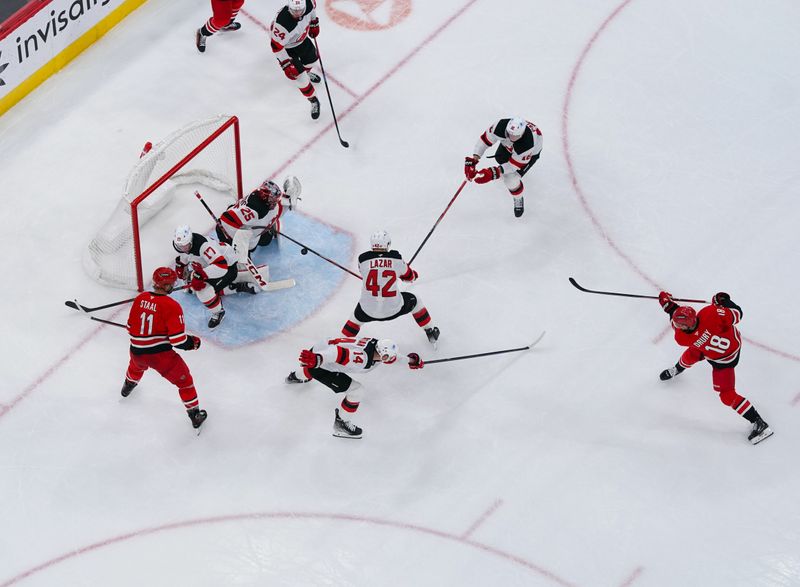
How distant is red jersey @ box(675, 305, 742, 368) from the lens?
7.11 m

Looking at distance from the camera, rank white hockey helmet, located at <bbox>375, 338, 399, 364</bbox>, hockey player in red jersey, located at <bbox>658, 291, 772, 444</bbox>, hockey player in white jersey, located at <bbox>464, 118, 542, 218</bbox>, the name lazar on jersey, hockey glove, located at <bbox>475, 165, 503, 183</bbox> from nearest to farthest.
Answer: white hockey helmet, located at <bbox>375, 338, 399, 364</bbox>
hockey player in red jersey, located at <bbox>658, 291, 772, 444</bbox>
the name lazar on jersey
hockey player in white jersey, located at <bbox>464, 118, 542, 218</bbox>
hockey glove, located at <bbox>475, 165, 503, 183</bbox>

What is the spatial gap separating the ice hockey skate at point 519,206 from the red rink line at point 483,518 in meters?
2.18

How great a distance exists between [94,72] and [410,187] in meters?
2.58

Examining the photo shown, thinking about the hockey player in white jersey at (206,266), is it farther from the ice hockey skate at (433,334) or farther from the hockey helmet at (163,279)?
the ice hockey skate at (433,334)

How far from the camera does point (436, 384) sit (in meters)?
7.62

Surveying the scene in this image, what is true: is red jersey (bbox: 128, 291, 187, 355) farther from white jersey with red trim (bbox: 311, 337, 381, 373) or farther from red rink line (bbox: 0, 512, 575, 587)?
red rink line (bbox: 0, 512, 575, 587)

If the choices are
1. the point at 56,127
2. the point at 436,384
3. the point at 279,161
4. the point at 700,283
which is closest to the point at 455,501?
the point at 436,384

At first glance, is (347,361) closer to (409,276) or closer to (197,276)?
(409,276)

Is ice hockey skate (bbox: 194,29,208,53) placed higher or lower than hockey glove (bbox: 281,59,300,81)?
lower

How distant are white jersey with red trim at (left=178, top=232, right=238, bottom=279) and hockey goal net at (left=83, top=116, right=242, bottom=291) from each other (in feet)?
1.18

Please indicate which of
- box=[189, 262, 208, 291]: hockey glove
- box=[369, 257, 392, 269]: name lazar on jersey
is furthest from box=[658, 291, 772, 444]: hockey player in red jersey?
box=[189, 262, 208, 291]: hockey glove

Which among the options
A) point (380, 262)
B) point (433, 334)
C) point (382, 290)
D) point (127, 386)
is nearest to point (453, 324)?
point (433, 334)

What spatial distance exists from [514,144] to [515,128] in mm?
147

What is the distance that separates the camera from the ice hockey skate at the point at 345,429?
287 inches
